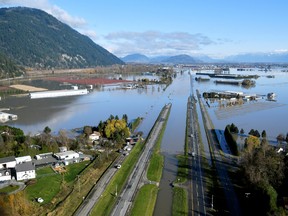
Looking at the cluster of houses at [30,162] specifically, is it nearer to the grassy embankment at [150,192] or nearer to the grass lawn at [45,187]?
the grass lawn at [45,187]

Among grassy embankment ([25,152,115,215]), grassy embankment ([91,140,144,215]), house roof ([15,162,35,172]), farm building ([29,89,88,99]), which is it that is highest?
farm building ([29,89,88,99])

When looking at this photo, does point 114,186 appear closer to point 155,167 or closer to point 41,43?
point 155,167

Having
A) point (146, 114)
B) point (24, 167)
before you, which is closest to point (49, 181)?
point (24, 167)

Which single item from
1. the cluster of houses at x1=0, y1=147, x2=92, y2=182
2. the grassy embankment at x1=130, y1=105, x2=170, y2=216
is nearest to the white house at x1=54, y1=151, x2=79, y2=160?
the cluster of houses at x1=0, y1=147, x2=92, y2=182

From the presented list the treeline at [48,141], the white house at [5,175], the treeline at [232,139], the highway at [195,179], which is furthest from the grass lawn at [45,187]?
the treeline at [232,139]

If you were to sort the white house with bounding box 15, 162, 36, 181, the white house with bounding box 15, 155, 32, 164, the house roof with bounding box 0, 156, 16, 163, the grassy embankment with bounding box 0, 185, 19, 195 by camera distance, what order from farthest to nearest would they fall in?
the white house with bounding box 15, 155, 32, 164 → the house roof with bounding box 0, 156, 16, 163 → the white house with bounding box 15, 162, 36, 181 → the grassy embankment with bounding box 0, 185, 19, 195

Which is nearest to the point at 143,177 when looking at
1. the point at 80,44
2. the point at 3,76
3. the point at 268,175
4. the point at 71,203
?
the point at 71,203

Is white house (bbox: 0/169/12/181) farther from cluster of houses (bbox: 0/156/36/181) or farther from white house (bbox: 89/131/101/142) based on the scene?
white house (bbox: 89/131/101/142)

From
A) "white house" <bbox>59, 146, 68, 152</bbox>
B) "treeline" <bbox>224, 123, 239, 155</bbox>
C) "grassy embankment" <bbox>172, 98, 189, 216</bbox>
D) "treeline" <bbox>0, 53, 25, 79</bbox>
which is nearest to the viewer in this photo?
"grassy embankment" <bbox>172, 98, 189, 216</bbox>

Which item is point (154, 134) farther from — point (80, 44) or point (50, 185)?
point (80, 44)
